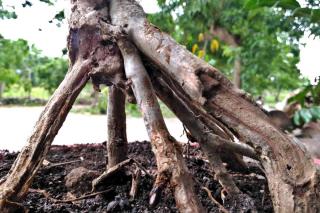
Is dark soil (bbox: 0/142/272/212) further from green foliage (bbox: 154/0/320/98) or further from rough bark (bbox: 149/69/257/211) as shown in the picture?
green foliage (bbox: 154/0/320/98)

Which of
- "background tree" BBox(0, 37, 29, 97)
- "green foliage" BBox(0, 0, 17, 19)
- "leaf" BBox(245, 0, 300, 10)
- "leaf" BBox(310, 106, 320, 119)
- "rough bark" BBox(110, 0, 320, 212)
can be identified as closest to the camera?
"rough bark" BBox(110, 0, 320, 212)

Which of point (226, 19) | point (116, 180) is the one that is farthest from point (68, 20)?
point (226, 19)

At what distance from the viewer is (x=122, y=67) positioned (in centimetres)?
75

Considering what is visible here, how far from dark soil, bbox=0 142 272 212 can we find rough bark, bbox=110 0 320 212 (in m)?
0.13

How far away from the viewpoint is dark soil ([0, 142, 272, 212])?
0.69 metres

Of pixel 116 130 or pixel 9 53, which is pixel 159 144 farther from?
pixel 9 53

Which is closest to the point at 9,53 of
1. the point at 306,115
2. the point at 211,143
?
the point at 306,115

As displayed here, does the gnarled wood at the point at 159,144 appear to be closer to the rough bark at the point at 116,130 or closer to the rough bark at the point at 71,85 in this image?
the rough bark at the point at 71,85

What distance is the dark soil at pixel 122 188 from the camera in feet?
2.26

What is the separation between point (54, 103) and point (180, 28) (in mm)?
2587

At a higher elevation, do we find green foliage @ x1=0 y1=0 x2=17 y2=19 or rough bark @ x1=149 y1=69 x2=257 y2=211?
green foliage @ x1=0 y1=0 x2=17 y2=19

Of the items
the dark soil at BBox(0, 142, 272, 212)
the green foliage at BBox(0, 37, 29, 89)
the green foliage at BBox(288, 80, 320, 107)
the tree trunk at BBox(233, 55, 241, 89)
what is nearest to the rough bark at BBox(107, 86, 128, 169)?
the dark soil at BBox(0, 142, 272, 212)

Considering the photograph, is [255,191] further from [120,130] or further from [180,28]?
[180,28]

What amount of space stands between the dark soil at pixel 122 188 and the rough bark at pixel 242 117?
0.13m
